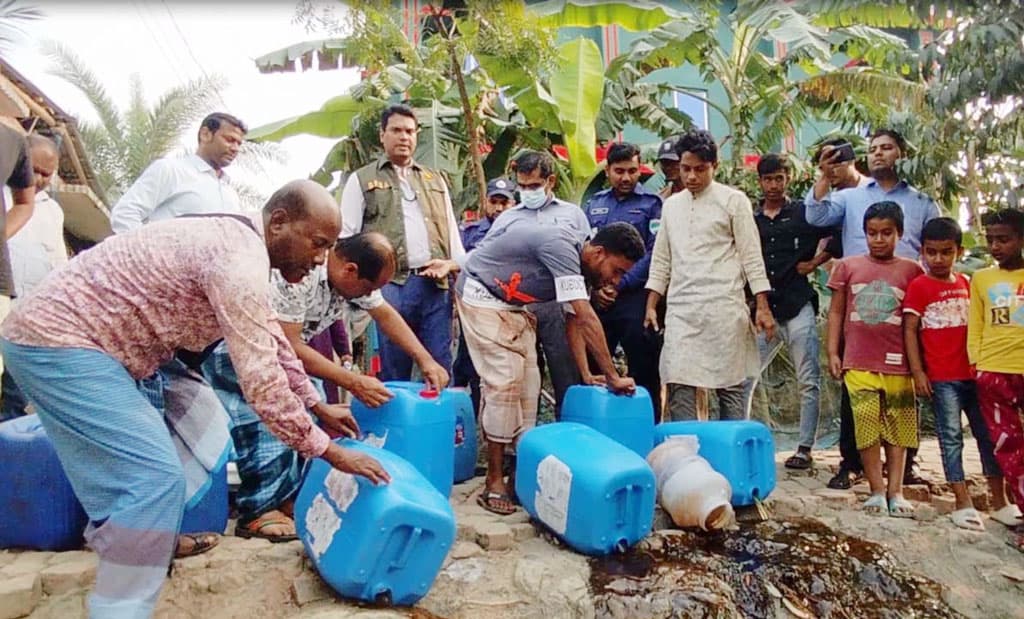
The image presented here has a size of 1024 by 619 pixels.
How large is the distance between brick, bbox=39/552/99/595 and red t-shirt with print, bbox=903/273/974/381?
3435 millimetres

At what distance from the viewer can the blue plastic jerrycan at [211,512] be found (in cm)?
271

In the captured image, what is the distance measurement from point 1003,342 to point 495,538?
7.44 feet

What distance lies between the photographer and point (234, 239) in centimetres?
187

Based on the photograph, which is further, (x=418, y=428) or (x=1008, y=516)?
(x=1008, y=516)

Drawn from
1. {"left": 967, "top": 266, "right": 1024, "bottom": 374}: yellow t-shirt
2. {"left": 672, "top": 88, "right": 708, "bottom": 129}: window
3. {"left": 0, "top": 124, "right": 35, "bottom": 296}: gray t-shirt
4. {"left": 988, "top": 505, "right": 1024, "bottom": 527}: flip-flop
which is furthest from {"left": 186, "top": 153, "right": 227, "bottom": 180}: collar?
{"left": 672, "top": 88, "right": 708, "bottom": 129}: window

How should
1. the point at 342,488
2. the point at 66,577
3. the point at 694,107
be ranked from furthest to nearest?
the point at 694,107, the point at 66,577, the point at 342,488

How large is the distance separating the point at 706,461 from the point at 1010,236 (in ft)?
5.38

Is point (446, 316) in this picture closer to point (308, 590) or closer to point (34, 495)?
point (308, 590)

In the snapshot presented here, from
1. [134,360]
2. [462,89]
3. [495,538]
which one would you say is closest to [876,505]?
[495,538]

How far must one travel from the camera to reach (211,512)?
275cm

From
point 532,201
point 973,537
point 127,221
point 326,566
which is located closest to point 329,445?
point 326,566

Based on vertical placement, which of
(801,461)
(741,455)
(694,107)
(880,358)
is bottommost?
(801,461)

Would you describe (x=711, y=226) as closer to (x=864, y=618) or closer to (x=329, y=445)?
(x=864, y=618)

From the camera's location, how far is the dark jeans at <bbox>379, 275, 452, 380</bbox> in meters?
3.67
